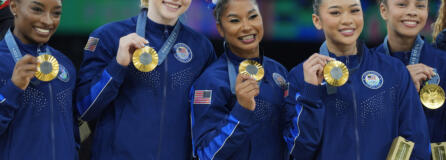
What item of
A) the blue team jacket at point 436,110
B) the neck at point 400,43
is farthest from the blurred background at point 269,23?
the blue team jacket at point 436,110

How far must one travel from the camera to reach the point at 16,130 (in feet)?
9.76

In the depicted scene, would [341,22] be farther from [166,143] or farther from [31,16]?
[31,16]

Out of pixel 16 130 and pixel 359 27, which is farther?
pixel 359 27

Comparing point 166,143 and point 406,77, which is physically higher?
point 406,77

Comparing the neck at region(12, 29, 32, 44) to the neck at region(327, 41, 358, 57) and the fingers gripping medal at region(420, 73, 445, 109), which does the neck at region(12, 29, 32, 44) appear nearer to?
the neck at region(327, 41, 358, 57)

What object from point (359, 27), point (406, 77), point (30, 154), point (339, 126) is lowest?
point (30, 154)

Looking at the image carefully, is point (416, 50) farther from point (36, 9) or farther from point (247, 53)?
point (36, 9)

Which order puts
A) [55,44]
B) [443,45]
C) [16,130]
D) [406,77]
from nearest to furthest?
[16,130], [406,77], [443,45], [55,44]

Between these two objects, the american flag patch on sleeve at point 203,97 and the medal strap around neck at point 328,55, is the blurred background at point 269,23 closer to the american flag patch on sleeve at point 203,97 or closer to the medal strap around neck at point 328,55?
the medal strap around neck at point 328,55

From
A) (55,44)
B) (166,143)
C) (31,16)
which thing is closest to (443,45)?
(166,143)

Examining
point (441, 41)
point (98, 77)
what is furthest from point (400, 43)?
point (98, 77)

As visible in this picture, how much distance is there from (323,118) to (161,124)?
2.83 ft

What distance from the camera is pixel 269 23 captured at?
570 centimetres

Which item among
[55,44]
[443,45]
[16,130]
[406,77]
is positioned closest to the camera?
[16,130]
